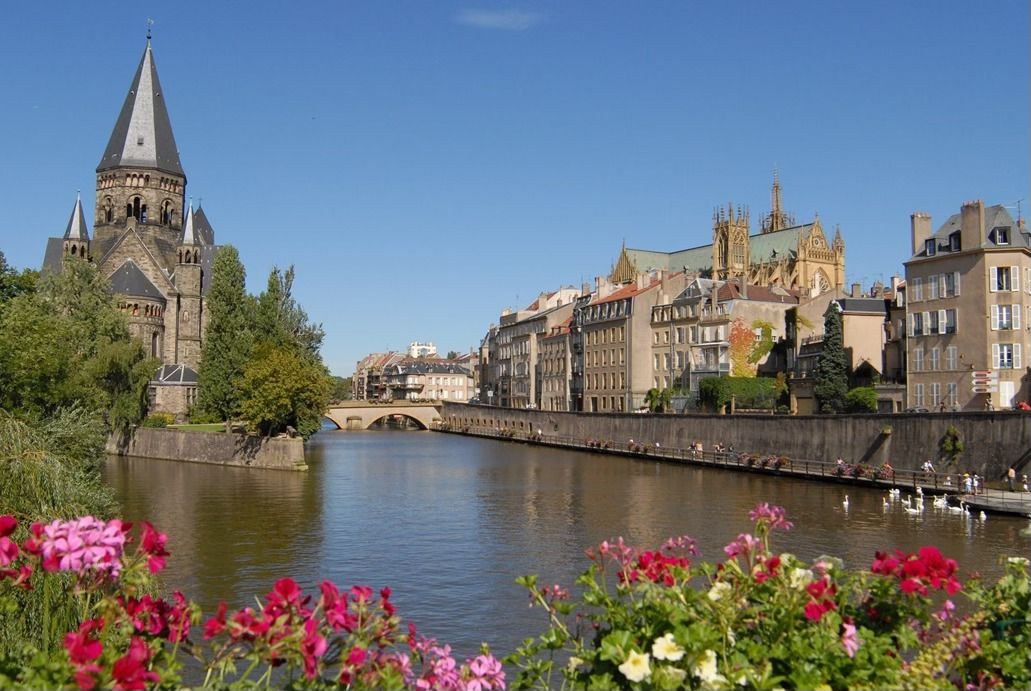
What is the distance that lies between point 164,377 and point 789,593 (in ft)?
273

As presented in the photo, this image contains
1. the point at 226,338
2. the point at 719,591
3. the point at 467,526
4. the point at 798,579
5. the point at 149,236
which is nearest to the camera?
the point at 719,591

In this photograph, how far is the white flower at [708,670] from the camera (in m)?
6.33

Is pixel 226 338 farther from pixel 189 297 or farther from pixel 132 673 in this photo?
pixel 132 673

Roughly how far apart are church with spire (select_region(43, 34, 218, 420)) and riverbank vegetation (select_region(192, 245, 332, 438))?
1770cm

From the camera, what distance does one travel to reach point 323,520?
3606 cm

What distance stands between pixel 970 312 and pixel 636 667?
47.6 meters

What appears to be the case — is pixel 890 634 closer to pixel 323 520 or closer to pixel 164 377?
pixel 323 520

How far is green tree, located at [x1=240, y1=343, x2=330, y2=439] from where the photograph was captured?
59.5 metres

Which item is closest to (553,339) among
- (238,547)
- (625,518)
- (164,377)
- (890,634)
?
(164,377)

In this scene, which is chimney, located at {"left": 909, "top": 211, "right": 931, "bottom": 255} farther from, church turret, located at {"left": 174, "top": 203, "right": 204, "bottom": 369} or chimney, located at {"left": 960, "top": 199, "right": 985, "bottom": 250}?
church turret, located at {"left": 174, "top": 203, "right": 204, "bottom": 369}

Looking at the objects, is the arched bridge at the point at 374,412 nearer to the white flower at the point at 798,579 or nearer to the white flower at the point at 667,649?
the white flower at the point at 798,579

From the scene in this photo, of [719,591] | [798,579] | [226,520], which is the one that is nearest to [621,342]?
[226,520]

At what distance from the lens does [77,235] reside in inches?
3836

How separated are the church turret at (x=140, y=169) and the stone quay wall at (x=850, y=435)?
5368cm
